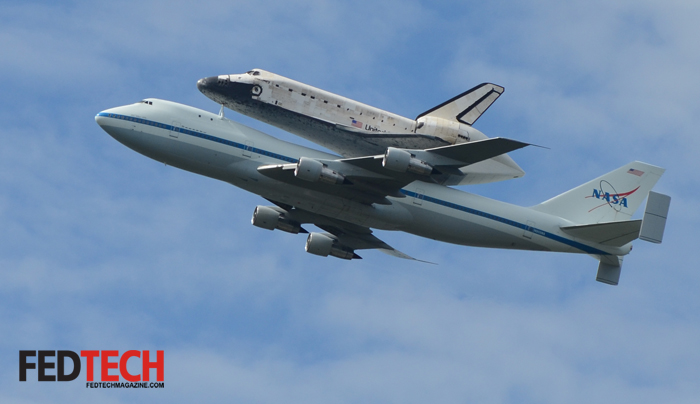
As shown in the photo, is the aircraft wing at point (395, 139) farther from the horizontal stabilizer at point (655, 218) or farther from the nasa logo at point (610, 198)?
the nasa logo at point (610, 198)

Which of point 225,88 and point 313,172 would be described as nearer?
point 313,172

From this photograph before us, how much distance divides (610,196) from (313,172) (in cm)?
2131

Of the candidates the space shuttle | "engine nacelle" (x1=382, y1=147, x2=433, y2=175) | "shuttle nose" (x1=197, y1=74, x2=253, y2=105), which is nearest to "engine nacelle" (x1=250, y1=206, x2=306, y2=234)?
the space shuttle

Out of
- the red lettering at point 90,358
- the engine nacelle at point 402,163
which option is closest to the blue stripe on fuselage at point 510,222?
the engine nacelle at point 402,163

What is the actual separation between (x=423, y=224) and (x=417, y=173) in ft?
15.0

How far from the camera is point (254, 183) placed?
145ft

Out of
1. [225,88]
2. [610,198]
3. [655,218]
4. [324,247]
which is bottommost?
[324,247]

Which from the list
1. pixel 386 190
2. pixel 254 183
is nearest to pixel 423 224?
pixel 386 190

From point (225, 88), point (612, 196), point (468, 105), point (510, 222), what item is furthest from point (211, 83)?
point (612, 196)

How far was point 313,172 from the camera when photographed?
42.9 m

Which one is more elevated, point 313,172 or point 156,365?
point 313,172

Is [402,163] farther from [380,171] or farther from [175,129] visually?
[175,129]

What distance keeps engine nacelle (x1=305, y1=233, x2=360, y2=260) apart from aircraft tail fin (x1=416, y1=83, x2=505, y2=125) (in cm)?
1049

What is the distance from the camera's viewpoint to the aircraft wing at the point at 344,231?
169 feet
